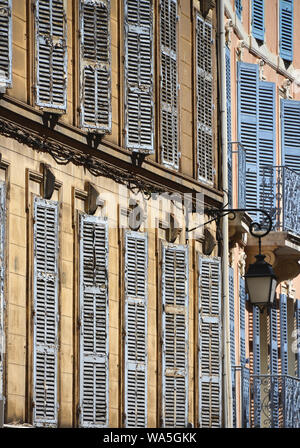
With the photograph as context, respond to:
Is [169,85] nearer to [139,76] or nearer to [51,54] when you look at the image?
[139,76]

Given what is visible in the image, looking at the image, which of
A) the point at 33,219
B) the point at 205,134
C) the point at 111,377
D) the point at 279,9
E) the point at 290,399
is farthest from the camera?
the point at 279,9

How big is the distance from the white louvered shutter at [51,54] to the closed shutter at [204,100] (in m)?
4.77

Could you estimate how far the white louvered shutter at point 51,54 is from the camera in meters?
25.0

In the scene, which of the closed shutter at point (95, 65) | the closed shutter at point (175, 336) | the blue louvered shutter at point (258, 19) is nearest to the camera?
the closed shutter at point (95, 65)

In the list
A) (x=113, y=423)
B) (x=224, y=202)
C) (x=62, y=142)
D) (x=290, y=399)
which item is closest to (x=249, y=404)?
(x=290, y=399)

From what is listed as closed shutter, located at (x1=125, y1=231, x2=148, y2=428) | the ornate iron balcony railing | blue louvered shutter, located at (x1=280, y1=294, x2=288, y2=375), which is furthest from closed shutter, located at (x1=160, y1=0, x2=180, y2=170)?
blue louvered shutter, located at (x1=280, y1=294, x2=288, y2=375)

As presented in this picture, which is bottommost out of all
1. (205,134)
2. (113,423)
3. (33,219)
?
(113,423)

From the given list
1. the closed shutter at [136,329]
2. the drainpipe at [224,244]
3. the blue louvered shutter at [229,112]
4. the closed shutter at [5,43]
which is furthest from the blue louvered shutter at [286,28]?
the closed shutter at [5,43]

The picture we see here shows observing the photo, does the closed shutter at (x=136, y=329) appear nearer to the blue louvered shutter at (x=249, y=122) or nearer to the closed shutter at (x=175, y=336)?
the closed shutter at (x=175, y=336)

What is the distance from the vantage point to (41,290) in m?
24.6

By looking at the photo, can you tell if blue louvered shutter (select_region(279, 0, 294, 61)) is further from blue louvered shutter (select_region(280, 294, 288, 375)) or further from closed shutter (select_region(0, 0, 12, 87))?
closed shutter (select_region(0, 0, 12, 87))

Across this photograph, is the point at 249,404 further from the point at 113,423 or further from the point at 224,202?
the point at 113,423

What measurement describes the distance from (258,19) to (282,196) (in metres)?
3.57

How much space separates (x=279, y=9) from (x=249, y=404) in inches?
307
